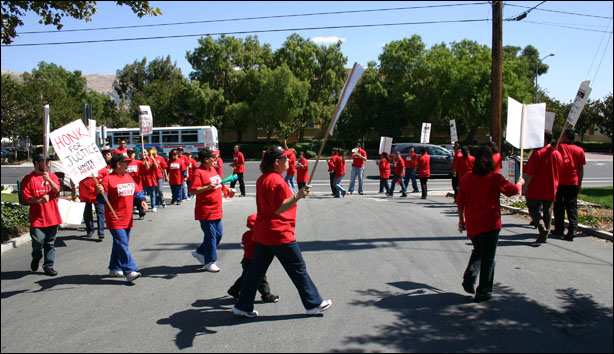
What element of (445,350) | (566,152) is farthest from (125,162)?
(566,152)

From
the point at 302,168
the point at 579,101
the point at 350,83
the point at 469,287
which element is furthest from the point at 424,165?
the point at 350,83

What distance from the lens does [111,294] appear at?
556cm

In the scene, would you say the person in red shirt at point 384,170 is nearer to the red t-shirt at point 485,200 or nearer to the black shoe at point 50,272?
the red t-shirt at point 485,200

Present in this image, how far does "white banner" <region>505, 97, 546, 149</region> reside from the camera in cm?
689

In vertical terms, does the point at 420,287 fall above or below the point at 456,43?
below

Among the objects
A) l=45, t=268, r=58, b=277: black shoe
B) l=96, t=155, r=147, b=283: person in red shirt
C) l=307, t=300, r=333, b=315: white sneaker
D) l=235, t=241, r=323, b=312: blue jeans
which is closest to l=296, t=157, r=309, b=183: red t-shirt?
l=96, t=155, r=147, b=283: person in red shirt

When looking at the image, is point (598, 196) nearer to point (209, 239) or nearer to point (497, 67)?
point (497, 67)

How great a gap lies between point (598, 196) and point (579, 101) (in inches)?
305

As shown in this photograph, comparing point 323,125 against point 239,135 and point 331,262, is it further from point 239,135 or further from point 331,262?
point 331,262

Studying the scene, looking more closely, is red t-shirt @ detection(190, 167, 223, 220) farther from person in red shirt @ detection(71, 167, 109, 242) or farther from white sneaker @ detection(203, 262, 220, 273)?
person in red shirt @ detection(71, 167, 109, 242)

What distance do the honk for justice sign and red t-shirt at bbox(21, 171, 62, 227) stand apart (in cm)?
32

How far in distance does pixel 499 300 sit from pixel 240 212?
26.2 feet

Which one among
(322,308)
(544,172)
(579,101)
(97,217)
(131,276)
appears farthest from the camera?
(97,217)

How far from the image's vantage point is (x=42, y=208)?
6355mm
